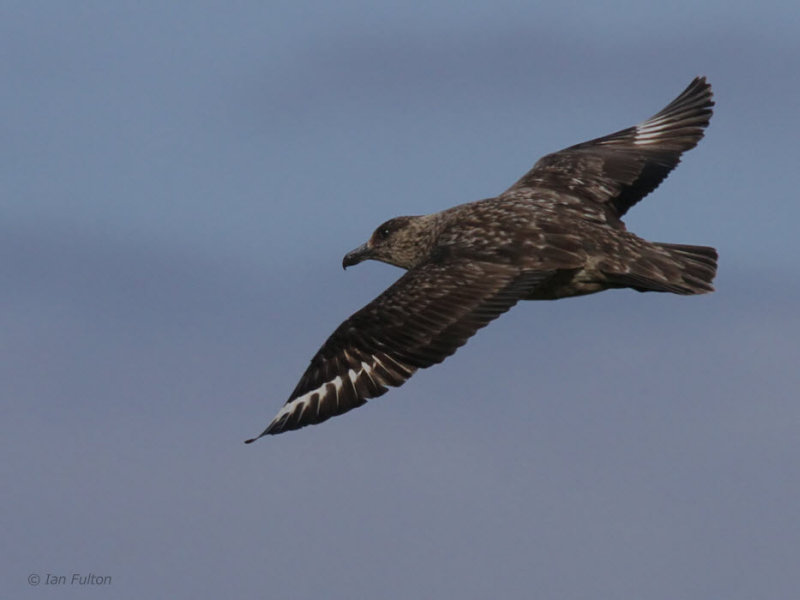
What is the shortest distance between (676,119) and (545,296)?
3848mm

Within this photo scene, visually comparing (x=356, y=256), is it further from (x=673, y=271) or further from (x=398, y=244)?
A: (x=673, y=271)

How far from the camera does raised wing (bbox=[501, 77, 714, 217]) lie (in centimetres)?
1330

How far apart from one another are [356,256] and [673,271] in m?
3.11

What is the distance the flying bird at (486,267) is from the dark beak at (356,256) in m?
0.01

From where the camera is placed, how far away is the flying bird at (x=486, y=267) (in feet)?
35.4

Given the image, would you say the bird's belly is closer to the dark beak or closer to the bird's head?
the bird's head

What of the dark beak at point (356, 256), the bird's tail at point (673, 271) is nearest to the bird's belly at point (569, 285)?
the bird's tail at point (673, 271)

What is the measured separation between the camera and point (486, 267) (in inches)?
446

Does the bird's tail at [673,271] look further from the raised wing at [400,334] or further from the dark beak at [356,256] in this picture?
the dark beak at [356,256]

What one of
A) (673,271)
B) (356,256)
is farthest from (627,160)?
(356,256)

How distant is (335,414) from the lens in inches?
417

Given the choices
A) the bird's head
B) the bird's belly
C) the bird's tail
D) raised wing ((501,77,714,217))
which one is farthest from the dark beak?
the bird's tail

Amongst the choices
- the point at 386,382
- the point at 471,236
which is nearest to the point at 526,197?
the point at 471,236

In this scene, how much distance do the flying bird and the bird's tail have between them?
1 centimetres
